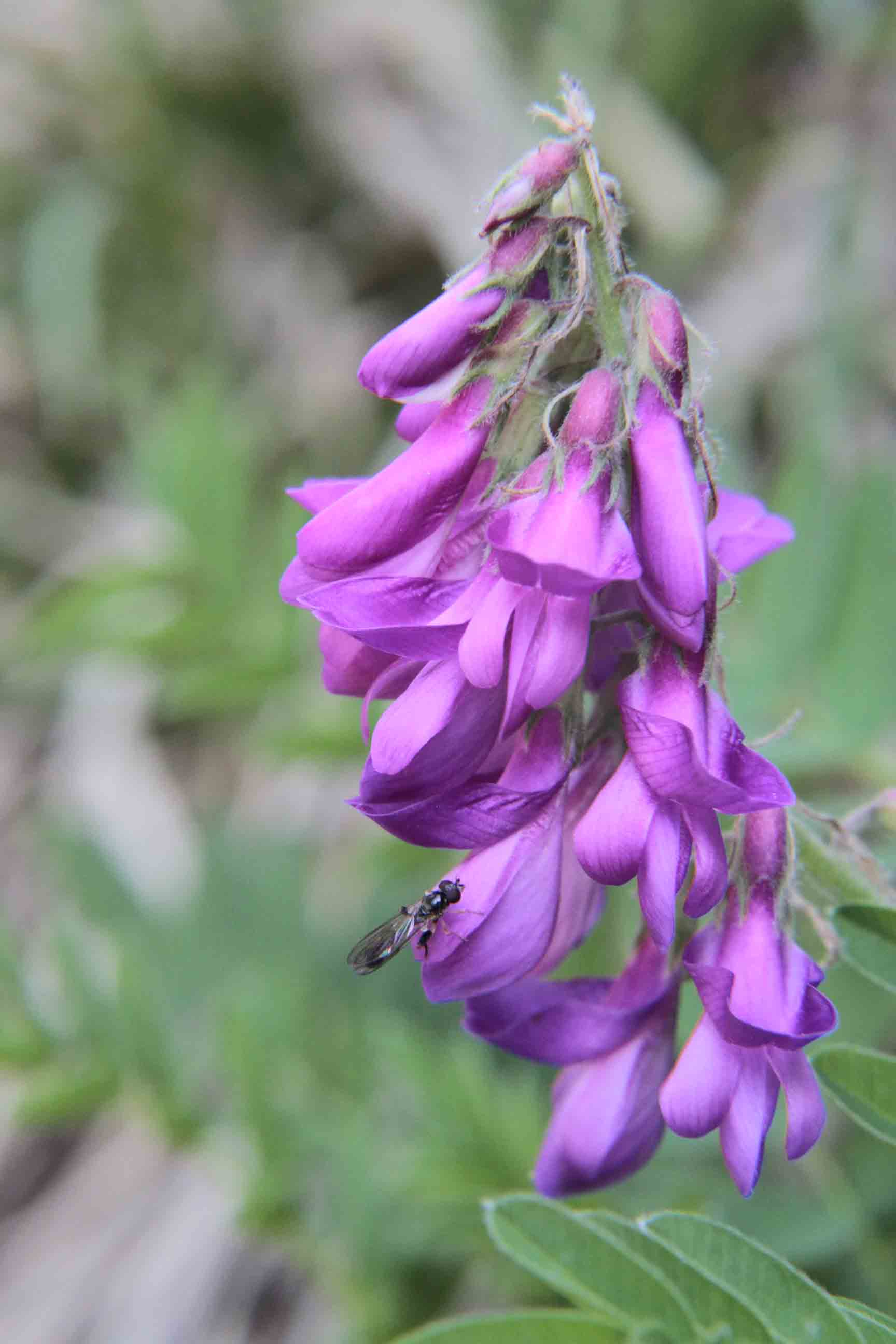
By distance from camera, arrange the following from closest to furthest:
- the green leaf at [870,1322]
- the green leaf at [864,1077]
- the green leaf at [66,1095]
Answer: the green leaf at [870,1322], the green leaf at [864,1077], the green leaf at [66,1095]

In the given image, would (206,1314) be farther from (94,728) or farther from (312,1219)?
(94,728)

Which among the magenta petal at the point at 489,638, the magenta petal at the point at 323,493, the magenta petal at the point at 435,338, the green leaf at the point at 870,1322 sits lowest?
the green leaf at the point at 870,1322

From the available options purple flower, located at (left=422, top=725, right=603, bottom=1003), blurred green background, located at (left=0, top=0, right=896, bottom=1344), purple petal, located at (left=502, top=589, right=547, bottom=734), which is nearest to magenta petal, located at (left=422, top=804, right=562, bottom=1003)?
purple flower, located at (left=422, top=725, right=603, bottom=1003)

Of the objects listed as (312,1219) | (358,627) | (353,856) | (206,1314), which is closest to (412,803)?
(358,627)

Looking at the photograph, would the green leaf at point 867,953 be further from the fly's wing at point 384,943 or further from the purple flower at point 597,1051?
the fly's wing at point 384,943

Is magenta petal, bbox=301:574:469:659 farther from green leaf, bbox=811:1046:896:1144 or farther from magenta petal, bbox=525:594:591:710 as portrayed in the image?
green leaf, bbox=811:1046:896:1144

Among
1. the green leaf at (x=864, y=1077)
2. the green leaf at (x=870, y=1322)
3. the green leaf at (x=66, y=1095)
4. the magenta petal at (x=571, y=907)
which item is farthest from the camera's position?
the green leaf at (x=66, y=1095)

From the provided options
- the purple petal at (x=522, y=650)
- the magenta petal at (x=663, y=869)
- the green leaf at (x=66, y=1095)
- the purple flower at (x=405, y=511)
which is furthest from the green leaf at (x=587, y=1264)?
the green leaf at (x=66, y=1095)
